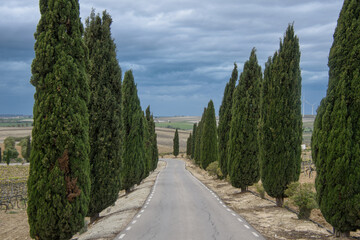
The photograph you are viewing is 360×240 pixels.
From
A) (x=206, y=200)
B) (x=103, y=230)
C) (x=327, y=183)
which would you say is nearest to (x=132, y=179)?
(x=206, y=200)

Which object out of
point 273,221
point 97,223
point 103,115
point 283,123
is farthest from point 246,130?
point 97,223

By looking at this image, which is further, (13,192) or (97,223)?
(13,192)

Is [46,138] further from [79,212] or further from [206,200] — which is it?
[206,200]

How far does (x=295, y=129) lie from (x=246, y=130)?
22.6 ft

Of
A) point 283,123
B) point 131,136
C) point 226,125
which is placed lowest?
point 131,136

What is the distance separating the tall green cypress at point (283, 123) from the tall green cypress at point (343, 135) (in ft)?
18.5

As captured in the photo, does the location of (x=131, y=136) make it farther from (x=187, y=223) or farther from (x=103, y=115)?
(x=187, y=223)

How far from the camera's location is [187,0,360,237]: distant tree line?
1020 cm

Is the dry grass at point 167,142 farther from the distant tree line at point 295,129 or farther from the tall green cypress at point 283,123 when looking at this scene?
the tall green cypress at point 283,123

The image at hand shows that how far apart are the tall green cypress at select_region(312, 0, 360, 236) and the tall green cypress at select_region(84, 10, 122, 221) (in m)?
8.71

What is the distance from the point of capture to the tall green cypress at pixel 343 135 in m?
10.1

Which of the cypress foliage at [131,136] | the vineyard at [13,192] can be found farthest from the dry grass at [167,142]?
the cypress foliage at [131,136]

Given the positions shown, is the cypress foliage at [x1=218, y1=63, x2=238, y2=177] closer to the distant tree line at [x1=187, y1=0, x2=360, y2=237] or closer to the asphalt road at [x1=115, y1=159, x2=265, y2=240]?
the distant tree line at [x1=187, y1=0, x2=360, y2=237]

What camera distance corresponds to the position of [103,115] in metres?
14.9
